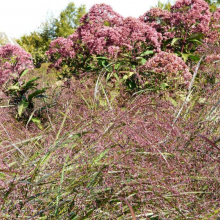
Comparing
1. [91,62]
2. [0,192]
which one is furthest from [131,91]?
[0,192]

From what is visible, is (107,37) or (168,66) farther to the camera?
(107,37)

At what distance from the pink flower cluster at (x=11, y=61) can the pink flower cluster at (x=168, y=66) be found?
1.87 meters

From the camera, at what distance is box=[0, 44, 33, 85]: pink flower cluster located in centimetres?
412

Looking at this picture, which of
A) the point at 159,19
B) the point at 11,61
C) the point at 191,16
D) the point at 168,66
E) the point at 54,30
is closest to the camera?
the point at 168,66

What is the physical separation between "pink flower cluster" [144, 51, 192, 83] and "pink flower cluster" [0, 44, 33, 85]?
73.6 inches

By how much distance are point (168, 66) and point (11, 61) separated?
2286 mm

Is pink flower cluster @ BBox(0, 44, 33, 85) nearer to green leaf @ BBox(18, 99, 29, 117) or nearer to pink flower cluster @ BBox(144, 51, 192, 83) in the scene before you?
green leaf @ BBox(18, 99, 29, 117)

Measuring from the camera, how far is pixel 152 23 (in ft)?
16.1

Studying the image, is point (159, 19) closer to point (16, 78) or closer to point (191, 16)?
point (191, 16)

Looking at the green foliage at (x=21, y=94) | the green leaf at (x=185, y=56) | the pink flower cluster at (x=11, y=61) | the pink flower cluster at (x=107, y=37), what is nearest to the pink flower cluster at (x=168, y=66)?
the pink flower cluster at (x=107, y=37)

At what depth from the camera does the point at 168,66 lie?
11.5ft

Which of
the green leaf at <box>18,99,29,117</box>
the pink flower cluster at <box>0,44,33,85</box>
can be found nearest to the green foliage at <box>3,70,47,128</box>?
the green leaf at <box>18,99,29,117</box>

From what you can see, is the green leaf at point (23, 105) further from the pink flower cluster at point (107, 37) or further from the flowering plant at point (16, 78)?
the pink flower cluster at point (107, 37)

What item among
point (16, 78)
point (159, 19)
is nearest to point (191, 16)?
point (159, 19)
